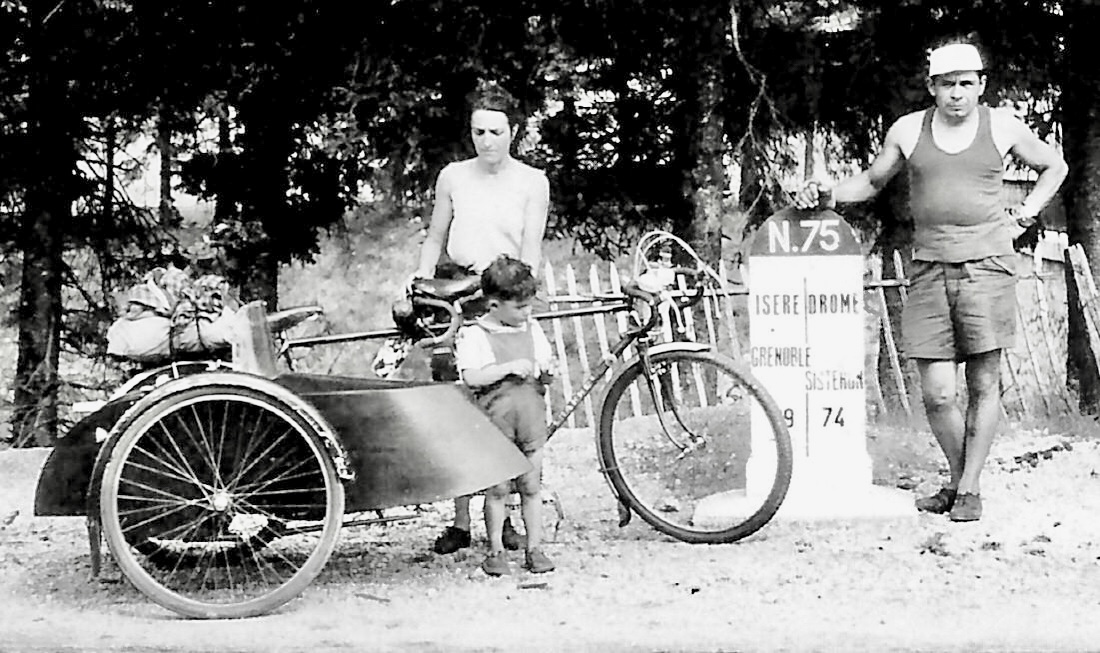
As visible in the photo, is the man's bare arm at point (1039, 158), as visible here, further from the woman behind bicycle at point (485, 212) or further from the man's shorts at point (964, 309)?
the woman behind bicycle at point (485, 212)

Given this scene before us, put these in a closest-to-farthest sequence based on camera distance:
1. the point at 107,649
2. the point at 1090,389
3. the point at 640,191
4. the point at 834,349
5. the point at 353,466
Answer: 1. the point at 107,649
2. the point at 353,466
3. the point at 834,349
4. the point at 1090,389
5. the point at 640,191

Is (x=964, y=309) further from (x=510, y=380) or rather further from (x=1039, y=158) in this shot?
(x=510, y=380)

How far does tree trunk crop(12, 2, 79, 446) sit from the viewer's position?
1309 cm

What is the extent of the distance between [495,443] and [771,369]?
1.98m

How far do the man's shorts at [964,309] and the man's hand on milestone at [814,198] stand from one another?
1.78ft

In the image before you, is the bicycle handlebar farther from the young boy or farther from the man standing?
the man standing

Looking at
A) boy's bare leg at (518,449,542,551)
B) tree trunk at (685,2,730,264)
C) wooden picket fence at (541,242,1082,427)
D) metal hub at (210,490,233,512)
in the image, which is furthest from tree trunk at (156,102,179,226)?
metal hub at (210,490,233,512)

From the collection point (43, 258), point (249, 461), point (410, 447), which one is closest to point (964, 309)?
point (410, 447)

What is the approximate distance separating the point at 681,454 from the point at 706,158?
21.8 feet

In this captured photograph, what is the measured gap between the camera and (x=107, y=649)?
4938 millimetres

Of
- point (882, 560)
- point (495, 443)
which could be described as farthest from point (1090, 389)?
point (495, 443)

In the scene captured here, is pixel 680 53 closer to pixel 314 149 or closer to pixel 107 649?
pixel 314 149

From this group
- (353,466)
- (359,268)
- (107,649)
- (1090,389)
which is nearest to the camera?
(107,649)

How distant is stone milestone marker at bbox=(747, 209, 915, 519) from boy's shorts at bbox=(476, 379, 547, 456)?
1564 mm
